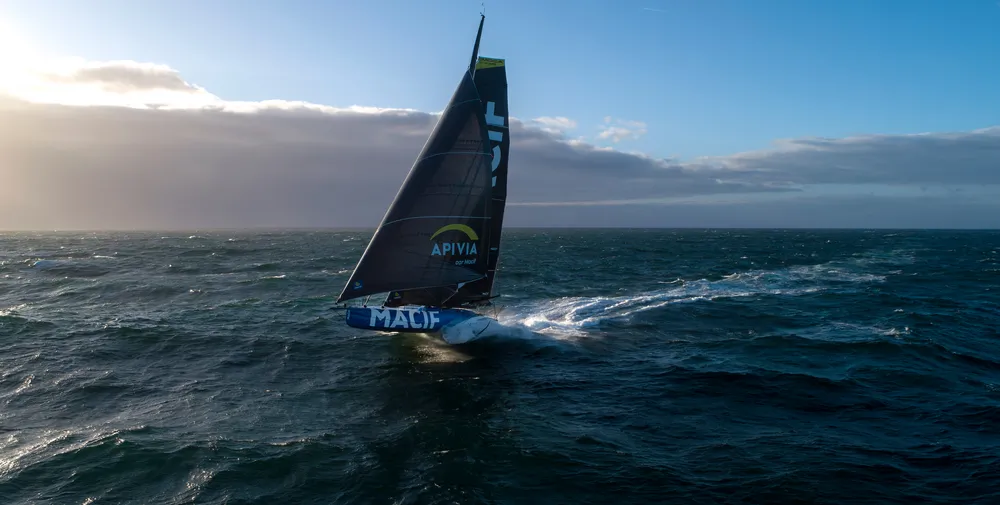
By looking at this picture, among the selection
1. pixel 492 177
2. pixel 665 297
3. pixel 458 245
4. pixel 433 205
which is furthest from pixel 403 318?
pixel 665 297

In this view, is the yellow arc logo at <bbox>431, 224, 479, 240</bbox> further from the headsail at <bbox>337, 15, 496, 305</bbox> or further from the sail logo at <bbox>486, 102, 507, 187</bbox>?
the sail logo at <bbox>486, 102, 507, 187</bbox>

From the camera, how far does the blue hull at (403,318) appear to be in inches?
769

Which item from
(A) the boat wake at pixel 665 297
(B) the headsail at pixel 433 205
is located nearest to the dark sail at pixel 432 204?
(B) the headsail at pixel 433 205

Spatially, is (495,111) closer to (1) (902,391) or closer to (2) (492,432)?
(2) (492,432)

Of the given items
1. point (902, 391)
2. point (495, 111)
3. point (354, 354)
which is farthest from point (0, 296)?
point (902, 391)

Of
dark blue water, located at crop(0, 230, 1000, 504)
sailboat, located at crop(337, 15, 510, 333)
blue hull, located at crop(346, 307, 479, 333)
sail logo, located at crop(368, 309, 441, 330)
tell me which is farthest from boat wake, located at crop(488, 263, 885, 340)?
→ sailboat, located at crop(337, 15, 510, 333)

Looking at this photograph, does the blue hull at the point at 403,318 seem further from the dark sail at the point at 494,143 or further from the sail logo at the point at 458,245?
the sail logo at the point at 458,245

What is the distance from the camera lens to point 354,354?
21625 millimetres

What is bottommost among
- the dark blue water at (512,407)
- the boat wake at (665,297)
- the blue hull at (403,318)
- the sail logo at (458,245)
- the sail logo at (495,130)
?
the dark blue water at (512,407)

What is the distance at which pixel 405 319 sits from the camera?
20172mm

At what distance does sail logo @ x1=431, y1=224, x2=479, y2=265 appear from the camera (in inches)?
795

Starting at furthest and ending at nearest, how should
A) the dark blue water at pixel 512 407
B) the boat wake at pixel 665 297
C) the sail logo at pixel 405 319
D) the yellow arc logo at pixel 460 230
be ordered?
1. the boat wake at pixel 665 297
2. the yellow arc logo at pixel 460 230
3. the sail logo at pixel 405 319
4. the dark blue water at pixel 512 407

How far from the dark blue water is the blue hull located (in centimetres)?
131

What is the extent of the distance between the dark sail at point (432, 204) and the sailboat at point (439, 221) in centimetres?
4
